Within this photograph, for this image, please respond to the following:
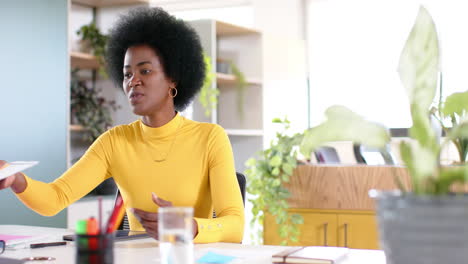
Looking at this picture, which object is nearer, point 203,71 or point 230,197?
point 230,197

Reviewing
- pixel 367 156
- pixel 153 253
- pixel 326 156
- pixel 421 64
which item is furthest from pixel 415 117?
pixel 367 156

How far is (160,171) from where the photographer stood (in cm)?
202

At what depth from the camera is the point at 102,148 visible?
209 cm

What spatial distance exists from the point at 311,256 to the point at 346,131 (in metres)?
0.46

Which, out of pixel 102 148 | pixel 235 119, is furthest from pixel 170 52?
pixel 235 119

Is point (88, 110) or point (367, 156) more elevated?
point (88, 110)

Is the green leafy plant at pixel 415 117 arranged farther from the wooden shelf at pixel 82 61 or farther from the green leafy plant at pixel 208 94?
the green leafy plant at pixel 208 94

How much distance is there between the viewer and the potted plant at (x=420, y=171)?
85 centimetres

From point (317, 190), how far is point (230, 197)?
811 millimetres

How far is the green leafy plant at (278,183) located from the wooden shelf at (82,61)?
1.35 m

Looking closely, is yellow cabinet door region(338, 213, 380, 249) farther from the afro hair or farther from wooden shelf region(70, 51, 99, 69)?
wooden shelf region(70, 51, 99, 69)

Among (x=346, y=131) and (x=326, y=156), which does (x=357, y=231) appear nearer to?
(x=346, y=131)

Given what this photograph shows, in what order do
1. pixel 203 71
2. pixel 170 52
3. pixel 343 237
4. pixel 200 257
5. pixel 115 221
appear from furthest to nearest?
pixel 343 237 < pixel 203 71 < pixel 170 52 < pixel 200 257 < pixel 115 221

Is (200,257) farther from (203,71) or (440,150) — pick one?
(203,71)
